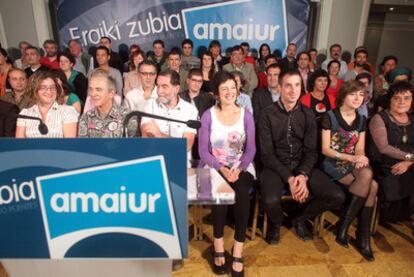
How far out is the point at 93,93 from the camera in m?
1.93

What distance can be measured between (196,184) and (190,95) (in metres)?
1.91

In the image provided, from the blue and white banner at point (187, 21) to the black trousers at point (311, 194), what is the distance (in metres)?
4.32

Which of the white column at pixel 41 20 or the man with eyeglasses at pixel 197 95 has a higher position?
the white column at pixel 41 20

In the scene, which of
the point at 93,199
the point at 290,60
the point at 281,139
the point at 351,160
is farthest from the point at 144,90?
the point at 290,60

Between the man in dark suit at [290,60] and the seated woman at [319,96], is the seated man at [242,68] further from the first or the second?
the seated woman at [319,96]

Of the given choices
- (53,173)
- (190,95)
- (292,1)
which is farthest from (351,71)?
(53,173)

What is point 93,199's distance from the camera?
96cm

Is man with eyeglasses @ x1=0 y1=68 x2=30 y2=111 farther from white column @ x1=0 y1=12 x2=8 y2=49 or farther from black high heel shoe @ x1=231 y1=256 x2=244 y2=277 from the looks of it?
white column @ x1=0 y1=12 x2=8 y2=49

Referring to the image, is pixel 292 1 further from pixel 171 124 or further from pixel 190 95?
pixel 171 124

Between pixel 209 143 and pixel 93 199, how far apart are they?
4.31 ft

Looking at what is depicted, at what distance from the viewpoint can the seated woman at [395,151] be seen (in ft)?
7.46

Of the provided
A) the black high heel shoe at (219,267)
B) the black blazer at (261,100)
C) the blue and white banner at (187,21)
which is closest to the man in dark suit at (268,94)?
the black blazer at (261,100)

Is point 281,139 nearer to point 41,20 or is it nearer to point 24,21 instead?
point 41,20

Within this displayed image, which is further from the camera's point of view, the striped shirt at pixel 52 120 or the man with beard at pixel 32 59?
the man with beard at pixel 32 59
